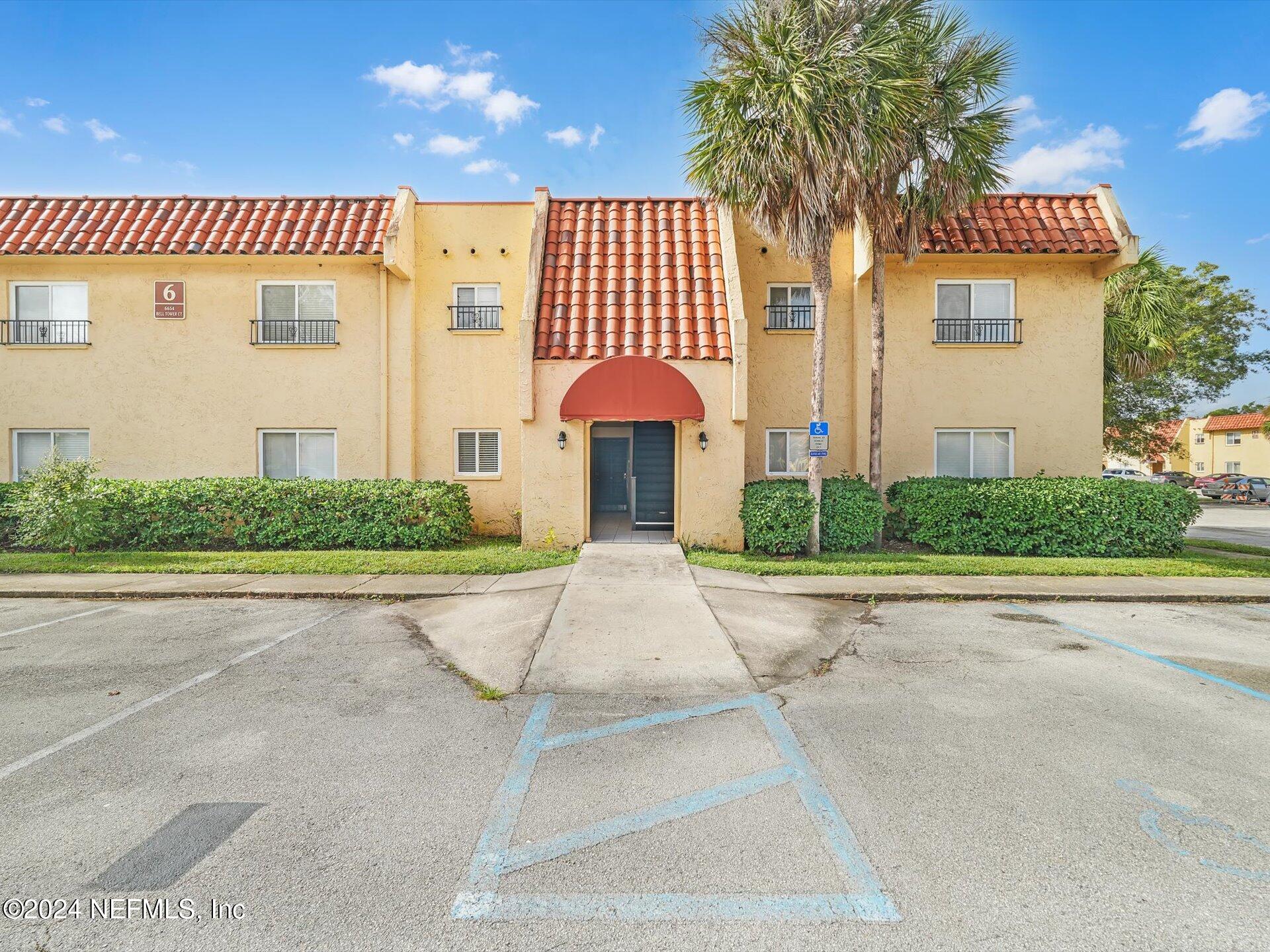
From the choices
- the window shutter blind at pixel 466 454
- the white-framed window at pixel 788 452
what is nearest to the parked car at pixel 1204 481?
the white-framed window at pixel 788 452

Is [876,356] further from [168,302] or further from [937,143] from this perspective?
[168,302]

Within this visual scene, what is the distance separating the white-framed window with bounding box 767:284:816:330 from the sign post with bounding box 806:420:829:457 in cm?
377

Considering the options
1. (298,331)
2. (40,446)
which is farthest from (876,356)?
(40,446)

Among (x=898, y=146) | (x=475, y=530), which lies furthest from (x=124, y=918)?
(x=898, y=146)

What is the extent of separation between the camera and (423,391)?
1509 cm

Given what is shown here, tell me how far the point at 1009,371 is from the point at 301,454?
17.7 m

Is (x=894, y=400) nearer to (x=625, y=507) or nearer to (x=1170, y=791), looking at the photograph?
(x=625, y=507)

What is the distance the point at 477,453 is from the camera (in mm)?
15211

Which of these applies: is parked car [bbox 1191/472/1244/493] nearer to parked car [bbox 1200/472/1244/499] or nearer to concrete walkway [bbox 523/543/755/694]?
parked car [bbox 1200/472/1244/499]

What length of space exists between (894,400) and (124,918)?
15.0m

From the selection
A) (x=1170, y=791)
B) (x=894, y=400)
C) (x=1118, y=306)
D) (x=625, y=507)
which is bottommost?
(x=1170, y=791)

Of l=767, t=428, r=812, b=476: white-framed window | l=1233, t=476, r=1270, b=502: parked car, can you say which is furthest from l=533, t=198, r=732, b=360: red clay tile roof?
l=1233, t=476, r=1270, b=502: parked car

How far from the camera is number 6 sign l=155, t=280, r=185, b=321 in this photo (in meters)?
14.6

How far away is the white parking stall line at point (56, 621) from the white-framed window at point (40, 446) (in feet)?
28.3
